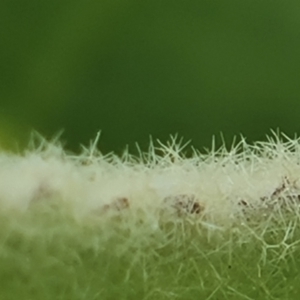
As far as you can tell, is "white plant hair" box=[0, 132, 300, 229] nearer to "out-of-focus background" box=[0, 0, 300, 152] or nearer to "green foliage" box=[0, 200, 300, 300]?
"green foliage" box=[0, 200, 300, 300]

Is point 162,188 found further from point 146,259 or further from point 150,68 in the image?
point 150,68

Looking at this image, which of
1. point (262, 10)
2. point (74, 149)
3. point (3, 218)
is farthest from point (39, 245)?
point (262, 10)

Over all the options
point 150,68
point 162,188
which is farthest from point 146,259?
point 150,68

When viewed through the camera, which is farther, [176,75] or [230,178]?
[176,75]

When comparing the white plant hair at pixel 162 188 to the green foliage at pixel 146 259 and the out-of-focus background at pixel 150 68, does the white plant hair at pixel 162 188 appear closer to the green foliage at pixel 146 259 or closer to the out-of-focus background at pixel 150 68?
the green foliage at pixel 146 259

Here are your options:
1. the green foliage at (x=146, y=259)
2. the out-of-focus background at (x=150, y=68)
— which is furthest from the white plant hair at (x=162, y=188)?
the out-of-focus background at (x=150, y=68)

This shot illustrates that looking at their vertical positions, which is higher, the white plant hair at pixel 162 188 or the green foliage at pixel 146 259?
the white plant hair at pixel 162 188

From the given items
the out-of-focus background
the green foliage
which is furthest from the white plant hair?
the out-of-focus background

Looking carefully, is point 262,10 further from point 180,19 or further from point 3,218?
point 3,218

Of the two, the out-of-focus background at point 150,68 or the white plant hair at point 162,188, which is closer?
the white plant hair at point 162,188
